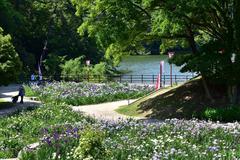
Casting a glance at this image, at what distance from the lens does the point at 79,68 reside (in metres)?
53.5

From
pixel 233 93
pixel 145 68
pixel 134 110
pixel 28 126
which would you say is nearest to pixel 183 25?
pixel 233 93

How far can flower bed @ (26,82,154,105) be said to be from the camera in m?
30.8

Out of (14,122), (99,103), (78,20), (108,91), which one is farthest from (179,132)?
(78,20)

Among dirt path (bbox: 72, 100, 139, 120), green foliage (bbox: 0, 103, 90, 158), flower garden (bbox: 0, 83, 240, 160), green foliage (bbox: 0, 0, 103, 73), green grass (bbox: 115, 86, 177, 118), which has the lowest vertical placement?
dirt path (bbox: 72, 100, 139, 120)

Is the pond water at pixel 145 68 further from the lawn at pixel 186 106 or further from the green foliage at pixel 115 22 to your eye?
the green foliage at pixel 115 22

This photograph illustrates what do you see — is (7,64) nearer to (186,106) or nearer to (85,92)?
(85,92)

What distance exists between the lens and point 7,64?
28.3m

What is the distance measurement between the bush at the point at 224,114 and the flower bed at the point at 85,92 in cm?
1162

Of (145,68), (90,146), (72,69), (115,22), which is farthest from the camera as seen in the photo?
(145,68)

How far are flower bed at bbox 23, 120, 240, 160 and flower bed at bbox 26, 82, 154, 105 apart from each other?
15.8 meters

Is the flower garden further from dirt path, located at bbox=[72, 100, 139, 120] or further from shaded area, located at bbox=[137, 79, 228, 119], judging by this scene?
shaded area, located at bbox=[137, 79, 228, 119]

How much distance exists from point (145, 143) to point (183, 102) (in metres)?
12.1

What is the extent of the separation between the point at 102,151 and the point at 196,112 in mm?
12718

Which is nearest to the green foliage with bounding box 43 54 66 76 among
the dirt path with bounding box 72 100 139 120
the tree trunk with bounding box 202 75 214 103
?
the dirt path with bounding box 72 100 139 120
